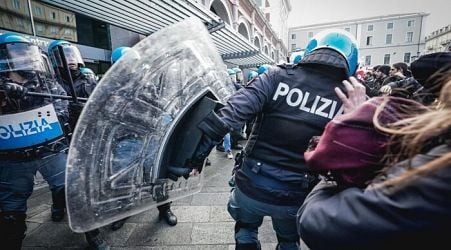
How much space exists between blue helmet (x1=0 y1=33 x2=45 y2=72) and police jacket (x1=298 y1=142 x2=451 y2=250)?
2584mm

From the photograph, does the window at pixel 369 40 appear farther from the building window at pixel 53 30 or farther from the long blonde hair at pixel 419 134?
the long blonde hair at pixel 419 134

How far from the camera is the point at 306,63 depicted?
147 centimetres

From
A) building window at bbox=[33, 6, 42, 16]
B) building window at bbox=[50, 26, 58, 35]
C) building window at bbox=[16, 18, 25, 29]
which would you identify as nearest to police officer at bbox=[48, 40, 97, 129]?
building window at bbox=[16, 18, 25, 29]

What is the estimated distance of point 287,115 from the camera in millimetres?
1477

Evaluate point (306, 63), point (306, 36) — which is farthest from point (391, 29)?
point (306, 63)

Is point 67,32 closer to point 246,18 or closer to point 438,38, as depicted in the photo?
point 246,18

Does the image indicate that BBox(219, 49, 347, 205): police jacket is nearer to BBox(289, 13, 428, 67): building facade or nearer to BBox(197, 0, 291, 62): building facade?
BBox(197, 0, 291, 62): building facade

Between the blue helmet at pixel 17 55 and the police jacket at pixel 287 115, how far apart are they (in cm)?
197

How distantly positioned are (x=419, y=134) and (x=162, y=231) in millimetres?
2725

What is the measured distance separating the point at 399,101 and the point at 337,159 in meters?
0.25

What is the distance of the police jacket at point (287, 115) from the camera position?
1.42 meters

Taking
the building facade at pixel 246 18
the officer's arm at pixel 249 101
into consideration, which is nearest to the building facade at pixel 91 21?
the building facade at pixel 246 18

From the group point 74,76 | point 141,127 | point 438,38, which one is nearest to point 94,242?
point 141,127

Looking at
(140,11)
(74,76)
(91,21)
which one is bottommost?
(74,76)
